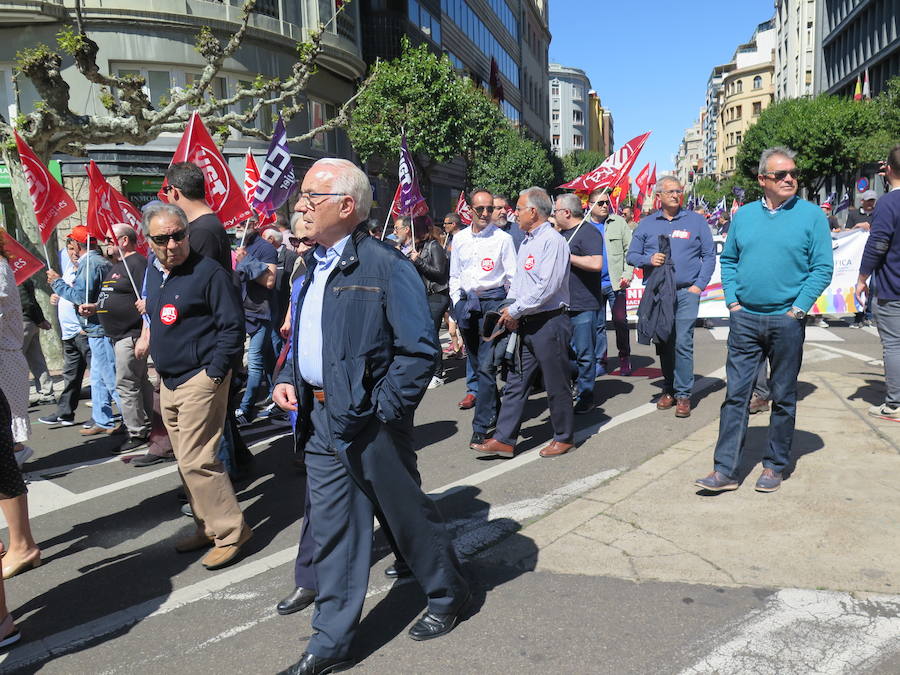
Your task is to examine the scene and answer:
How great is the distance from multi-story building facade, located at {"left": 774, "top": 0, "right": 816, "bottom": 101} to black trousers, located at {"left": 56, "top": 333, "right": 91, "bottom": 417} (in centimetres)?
7916

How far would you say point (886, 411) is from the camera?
6.19 meters

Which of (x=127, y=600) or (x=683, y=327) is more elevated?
(x=683, y=327)

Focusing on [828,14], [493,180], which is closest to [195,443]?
[493,180]

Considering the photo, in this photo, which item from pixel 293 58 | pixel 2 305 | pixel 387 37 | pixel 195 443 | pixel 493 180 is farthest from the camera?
pixel 493 180

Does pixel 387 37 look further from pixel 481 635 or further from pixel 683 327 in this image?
pixel 481 635

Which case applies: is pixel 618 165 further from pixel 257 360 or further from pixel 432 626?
pixel 432 626

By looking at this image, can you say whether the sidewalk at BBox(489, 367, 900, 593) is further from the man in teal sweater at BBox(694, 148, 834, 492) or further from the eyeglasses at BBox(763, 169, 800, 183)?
the eyeglasses at BBox(763, 169, 800, 183)

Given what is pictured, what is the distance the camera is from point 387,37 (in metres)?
30.6

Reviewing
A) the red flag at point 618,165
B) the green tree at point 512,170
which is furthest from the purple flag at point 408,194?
the green tree at point 512,170

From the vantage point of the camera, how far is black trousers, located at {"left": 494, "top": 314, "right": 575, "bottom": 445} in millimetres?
5570

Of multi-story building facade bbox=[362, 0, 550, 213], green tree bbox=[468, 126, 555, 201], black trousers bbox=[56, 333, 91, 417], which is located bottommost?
black trousers bbox=[56, 333, 91, 417]

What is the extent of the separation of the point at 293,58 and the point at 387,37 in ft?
28.1

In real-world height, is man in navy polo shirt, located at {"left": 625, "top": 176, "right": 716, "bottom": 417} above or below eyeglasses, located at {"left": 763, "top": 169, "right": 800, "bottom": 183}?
below

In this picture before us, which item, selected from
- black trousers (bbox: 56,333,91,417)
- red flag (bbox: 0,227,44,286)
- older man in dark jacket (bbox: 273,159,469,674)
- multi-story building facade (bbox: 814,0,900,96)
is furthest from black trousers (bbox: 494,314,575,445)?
multi-story building facade (bbox: 814,0,900,96)
